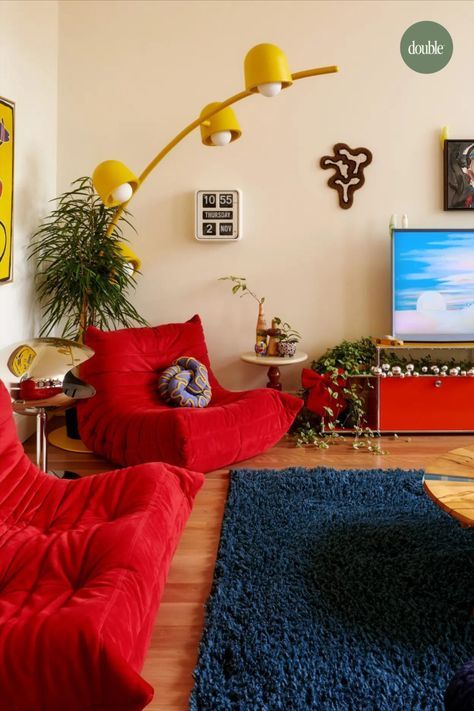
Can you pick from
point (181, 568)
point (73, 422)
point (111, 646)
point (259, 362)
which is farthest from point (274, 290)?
point (111, 646)

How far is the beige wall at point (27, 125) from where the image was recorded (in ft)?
12.3

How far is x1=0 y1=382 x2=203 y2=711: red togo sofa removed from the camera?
1.48 m

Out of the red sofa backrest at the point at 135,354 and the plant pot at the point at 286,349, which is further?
the plant pot at the point at 286,349

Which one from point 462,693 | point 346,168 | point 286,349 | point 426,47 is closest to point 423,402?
point 286,349

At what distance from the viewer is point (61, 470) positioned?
3562 mm

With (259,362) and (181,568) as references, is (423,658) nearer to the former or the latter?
(181,568)

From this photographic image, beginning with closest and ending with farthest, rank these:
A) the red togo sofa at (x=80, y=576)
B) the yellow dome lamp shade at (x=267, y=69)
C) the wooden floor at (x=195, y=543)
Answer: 1. the red togo sofa at (x=80, y=576)
2. the wooden floor at (x=195, y=543)
3. the yellow dome lamp shade at (x=267, y=69)

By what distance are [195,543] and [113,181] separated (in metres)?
1.99

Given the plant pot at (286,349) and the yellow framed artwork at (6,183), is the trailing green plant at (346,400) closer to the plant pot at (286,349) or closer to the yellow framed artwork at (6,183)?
the plant pot at (286,349)

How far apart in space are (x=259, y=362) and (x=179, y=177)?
145 cm

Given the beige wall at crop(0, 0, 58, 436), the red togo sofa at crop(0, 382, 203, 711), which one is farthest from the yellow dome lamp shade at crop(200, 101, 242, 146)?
the red togo sofa at crop(0, 382, 203, 711)

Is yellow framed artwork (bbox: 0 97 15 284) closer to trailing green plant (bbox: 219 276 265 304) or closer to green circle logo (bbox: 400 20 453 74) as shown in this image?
trailing green plant (bbox: 219 276 265 304)

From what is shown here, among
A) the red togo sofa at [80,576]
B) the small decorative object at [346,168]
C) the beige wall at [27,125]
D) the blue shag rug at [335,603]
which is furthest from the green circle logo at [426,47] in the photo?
the red togo sofa at [80,576]

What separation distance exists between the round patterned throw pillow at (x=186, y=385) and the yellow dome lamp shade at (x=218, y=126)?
131cm
